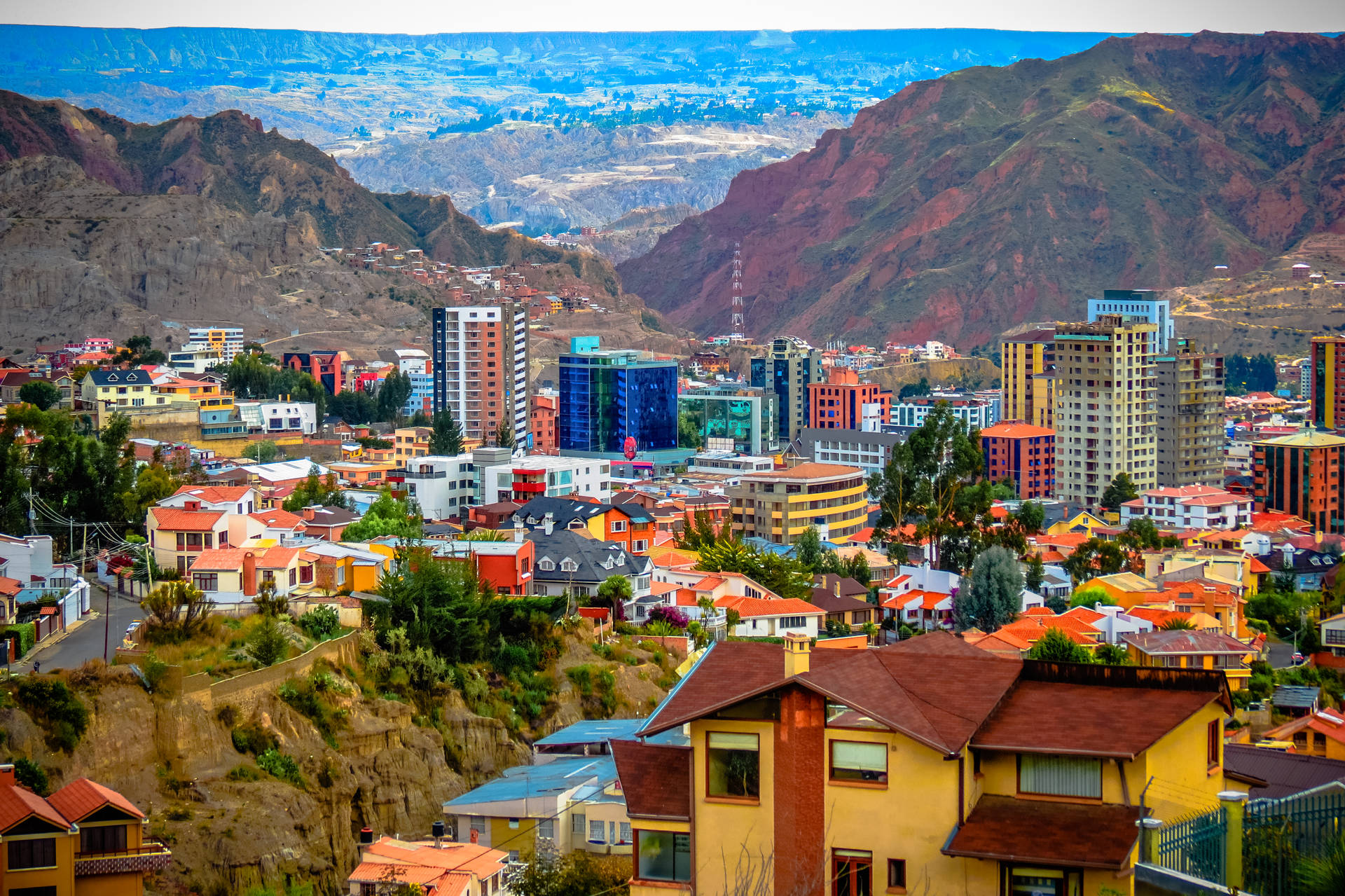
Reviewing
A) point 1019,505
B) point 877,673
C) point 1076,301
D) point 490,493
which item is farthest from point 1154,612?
point 1076,301

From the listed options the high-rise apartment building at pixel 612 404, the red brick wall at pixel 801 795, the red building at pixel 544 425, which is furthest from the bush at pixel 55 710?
the red building at pixel 544 425

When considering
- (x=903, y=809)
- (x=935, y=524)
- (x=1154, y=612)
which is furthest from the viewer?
(x=935, y=524)

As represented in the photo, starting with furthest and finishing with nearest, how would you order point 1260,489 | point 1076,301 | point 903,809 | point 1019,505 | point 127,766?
point 1076,301 < point 1260,489 < point 1019,505 < point 127,766 < point 903,809

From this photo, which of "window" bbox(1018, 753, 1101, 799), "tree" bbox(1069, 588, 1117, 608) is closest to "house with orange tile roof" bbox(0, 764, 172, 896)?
"window" bbox(1018, 753, 1101, 799)

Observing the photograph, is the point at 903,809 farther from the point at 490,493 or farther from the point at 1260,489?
the point at 1260,489

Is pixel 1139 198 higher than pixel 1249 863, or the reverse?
pixel 1139 198

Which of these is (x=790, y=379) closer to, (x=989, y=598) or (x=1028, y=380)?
(x=1028, y=380)

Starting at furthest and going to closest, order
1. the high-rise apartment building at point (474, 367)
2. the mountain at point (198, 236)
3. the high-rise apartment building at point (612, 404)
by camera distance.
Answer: the mountain at point (198, 236)
the high-rise apartment building at point (474, 367)
the high-rise apartment building at point (612, 404)

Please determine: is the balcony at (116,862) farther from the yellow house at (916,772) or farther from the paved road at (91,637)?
the yellow house at (916,772)
